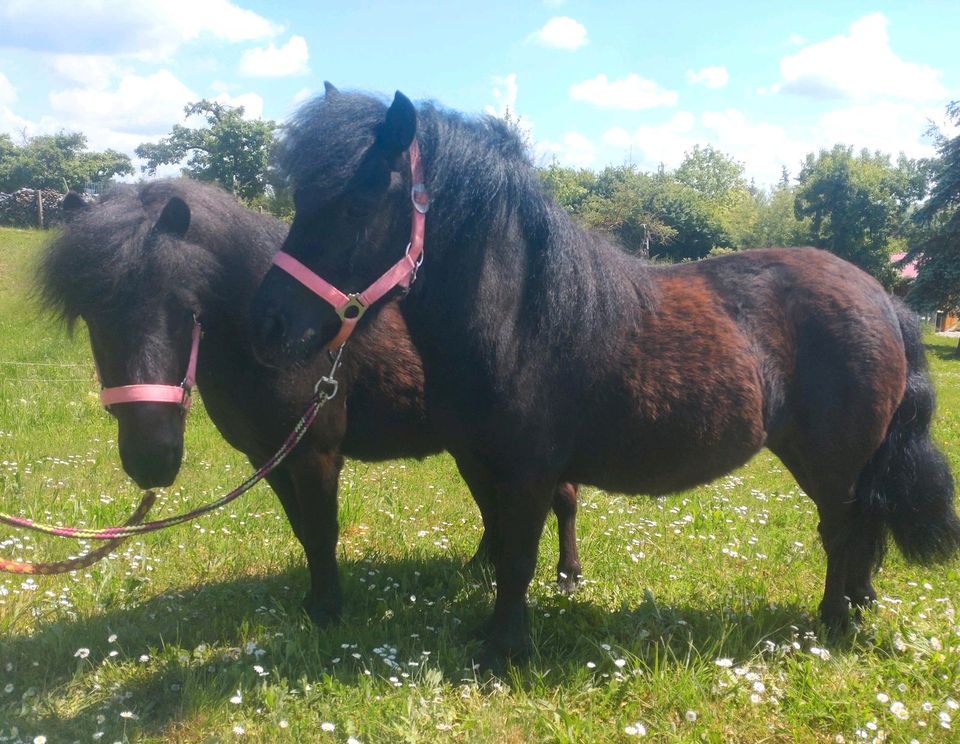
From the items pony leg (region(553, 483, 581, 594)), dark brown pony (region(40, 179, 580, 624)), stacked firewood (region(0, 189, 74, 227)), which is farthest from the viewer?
stacked firewood (region(0, 189, 74, 227))

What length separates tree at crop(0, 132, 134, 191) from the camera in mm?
41844

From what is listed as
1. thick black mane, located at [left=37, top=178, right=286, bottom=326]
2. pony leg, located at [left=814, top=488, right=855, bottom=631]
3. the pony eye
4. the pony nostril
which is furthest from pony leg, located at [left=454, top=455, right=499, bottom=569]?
pony leg, located at [left=814, top=488, right=855, bottom=631]

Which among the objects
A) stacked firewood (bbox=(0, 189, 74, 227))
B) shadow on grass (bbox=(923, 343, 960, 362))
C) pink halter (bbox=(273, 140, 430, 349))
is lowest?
shadow on grass (bbox=(923, 343, 960, 362))

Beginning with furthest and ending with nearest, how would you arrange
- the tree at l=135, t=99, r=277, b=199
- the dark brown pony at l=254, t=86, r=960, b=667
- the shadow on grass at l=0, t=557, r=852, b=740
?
the tree at l=135, t=99, r=277, b=199
the shadow on grass at l=0, t=557, r=852, b=740
the dark brown pony at l=254, t=86, r=960, b=667

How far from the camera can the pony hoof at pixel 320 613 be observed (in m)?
3.44

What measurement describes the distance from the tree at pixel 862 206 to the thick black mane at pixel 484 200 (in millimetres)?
35099

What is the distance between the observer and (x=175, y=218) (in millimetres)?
2740

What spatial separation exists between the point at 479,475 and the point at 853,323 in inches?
73.2

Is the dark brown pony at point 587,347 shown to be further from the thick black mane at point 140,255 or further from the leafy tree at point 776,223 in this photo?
the leafy tree at point 776,223

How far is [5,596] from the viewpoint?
352cm

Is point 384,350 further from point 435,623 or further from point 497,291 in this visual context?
point 435,623

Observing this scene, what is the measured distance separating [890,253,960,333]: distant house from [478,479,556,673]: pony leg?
2765cm

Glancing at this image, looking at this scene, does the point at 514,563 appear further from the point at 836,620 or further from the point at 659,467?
the point at 836,620

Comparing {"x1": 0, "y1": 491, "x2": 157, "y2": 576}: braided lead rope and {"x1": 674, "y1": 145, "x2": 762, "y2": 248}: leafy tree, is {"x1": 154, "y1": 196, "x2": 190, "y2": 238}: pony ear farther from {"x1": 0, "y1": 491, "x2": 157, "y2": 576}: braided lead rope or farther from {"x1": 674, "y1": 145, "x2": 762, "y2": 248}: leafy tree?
{"x1": 674, "y1": 145, "x2": 762, "y2": 248}: leafy tree
